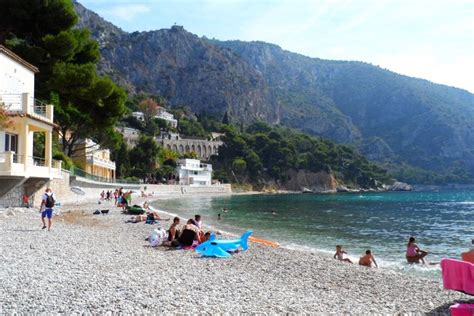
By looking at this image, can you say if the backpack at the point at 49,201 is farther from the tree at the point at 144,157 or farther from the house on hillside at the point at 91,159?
the tree at the point at 144,157

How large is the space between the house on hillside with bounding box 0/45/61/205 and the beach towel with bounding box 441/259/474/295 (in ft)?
59.5

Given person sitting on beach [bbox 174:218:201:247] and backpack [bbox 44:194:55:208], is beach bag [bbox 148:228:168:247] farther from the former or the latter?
backpack [bbox 44:194:55:208]

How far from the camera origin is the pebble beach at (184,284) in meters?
6.68

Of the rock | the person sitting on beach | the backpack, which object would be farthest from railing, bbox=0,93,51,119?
the rock

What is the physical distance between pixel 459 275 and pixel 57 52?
87.2 ft

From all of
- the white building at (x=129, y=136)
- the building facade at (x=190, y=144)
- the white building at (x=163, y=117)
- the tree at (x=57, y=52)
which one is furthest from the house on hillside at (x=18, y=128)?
the white building at (x=163, y=117)

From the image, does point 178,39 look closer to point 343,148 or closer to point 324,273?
point 343,148

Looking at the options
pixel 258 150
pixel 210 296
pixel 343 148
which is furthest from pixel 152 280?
pixel 343 148

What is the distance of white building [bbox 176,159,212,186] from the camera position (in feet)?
326

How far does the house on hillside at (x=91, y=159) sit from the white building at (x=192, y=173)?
35739 millimetres

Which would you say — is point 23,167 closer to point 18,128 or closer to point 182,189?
point 18,128

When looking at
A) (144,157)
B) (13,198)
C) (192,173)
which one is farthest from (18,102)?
(192,173)

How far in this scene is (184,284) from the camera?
26.9 ft

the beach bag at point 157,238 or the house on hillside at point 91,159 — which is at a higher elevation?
the house on hillside at point 91,159
